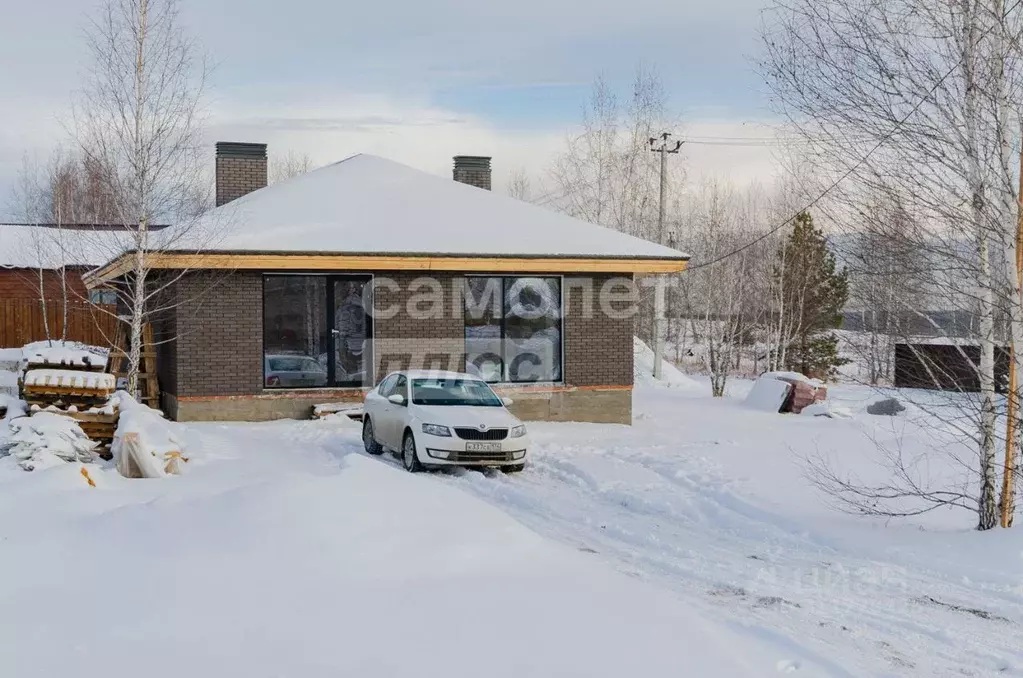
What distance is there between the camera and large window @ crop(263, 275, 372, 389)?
1794 cm

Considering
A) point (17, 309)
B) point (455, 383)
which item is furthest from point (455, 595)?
point (17, 309)

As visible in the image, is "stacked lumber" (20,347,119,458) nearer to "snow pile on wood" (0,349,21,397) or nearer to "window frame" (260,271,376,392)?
"snow pile on wood" (0,349,21,397)

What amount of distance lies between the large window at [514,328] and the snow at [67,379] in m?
7.50

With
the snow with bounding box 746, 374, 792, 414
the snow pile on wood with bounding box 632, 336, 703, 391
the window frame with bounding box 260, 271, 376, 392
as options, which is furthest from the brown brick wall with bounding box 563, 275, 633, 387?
the snow pile on wood with bounding box 632, 336, 703, 391

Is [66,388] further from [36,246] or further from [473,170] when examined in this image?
[36,246]

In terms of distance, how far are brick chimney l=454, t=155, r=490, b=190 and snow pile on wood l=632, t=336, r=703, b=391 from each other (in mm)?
9282

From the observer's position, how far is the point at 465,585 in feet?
20.3

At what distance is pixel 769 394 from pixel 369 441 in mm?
11571

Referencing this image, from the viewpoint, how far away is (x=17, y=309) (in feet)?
99.1

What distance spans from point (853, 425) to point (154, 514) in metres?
15.5

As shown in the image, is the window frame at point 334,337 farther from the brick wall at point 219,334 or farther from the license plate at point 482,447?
the license plate at point 482,447

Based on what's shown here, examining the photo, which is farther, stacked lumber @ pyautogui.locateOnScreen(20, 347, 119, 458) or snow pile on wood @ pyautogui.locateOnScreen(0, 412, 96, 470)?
stacked lumber @ pyautogui.locateOnScreen(20, 347, 119, 458)

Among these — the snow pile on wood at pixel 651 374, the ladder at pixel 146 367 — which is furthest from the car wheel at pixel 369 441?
the snow pile on wood at pixel 651 374

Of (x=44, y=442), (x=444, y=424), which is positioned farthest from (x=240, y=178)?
(x=44, y=442)
